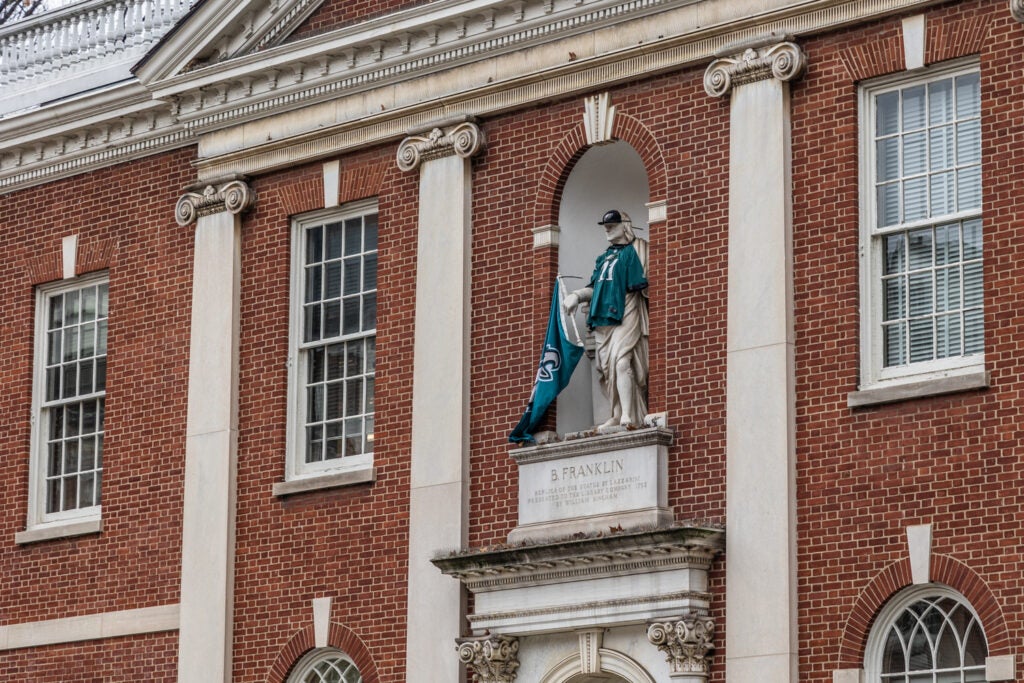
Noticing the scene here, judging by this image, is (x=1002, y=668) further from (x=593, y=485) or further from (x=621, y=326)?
(x=621, y=326)

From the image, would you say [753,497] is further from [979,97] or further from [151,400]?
[151,400]

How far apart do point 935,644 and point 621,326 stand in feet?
14.5

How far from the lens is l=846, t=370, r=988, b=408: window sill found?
1877 cm

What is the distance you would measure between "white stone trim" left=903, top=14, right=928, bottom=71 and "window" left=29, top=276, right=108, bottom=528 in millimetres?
10436

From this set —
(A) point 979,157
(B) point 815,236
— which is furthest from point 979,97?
(B) point 815,236

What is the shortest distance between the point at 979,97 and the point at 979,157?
1.66 ft

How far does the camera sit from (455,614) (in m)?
21.9

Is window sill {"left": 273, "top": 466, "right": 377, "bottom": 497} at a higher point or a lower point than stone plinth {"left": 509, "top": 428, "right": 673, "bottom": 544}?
higher

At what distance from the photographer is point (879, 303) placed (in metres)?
19.7

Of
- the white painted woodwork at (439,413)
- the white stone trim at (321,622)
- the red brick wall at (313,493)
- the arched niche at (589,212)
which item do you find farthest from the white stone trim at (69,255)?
the arched niche at (589,212)

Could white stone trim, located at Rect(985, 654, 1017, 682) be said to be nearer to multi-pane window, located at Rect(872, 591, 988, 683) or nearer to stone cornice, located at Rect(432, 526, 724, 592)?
multi-pane window, located at Rect(872, 591, 988, 683)

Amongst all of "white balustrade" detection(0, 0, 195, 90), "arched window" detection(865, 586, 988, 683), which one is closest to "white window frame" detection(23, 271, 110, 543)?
"white balustrade" detection(0, 0, 195, 90)

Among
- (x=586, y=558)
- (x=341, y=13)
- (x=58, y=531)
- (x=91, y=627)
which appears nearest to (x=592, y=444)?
(x=586, y=558)

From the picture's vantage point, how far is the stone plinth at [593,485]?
810 inches
